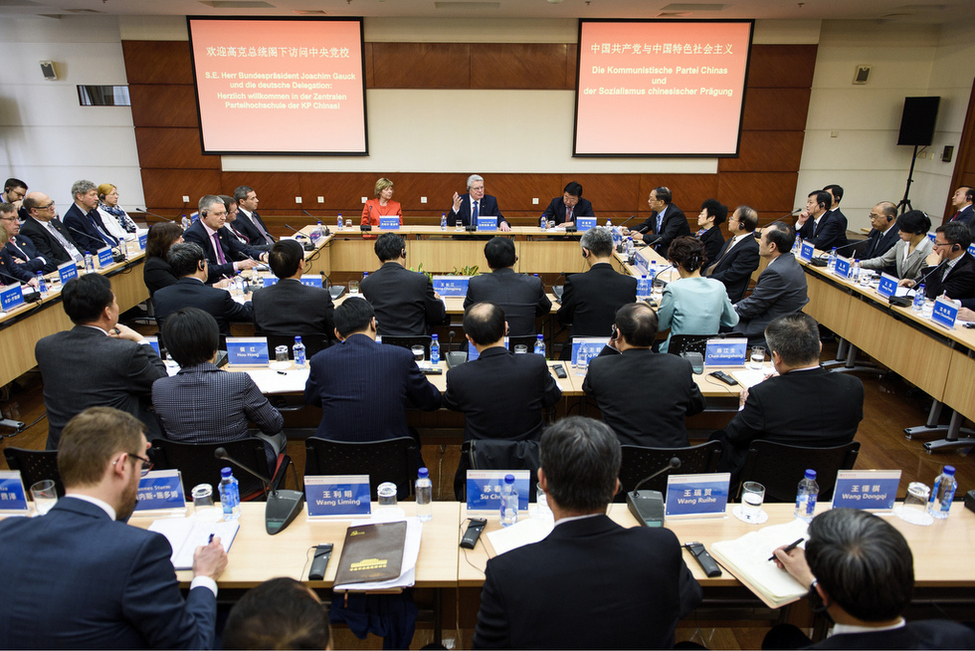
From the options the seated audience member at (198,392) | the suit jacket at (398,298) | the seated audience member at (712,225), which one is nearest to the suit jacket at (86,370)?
the seated audience member at (198,392)

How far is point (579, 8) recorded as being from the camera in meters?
8.02

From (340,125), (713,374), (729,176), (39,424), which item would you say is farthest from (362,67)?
(713,374)

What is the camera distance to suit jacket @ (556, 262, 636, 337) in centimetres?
427

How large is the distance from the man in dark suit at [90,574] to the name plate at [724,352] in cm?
303

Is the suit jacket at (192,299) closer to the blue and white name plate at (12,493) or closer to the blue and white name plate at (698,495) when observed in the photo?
the blue and white name plate at (12,493)

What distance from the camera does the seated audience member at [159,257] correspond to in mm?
4655

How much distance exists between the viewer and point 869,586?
4.36 feet

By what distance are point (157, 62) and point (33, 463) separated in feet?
27.9

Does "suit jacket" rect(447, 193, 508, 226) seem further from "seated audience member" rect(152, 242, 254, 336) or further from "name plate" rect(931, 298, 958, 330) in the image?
"name plate" rect(931, 298, 958, 330)

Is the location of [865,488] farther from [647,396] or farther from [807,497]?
[647,396]

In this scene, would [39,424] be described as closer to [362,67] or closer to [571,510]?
[571,510]

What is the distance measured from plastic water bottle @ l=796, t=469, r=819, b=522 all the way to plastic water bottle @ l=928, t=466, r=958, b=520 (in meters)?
0.44

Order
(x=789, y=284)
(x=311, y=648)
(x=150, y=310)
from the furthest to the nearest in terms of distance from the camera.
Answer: (x=150, y=310), (x=789, y=284), (x=311, y=648)

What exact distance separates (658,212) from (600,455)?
626cm
